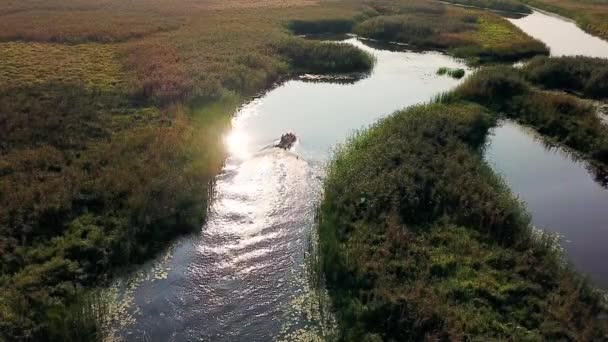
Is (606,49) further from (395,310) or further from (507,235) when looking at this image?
(395,310)

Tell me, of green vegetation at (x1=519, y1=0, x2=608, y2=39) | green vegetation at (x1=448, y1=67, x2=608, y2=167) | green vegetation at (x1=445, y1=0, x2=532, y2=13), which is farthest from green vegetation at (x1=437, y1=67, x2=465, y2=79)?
green vegetation at (x1=445, y1=0, x2=532, y2=13)

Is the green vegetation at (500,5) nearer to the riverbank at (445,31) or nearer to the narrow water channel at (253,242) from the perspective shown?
the riverbank at (445,31)

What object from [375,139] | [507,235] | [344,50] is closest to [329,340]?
[507,235]

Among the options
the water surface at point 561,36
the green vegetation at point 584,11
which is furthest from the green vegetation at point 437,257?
the green vegetation at point 584,11

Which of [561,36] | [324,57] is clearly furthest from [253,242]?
[561,36]

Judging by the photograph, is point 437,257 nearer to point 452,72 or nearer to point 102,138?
point 102,138

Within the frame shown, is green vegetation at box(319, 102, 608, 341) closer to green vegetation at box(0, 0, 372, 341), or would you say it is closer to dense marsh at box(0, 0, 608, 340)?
dense marsh at box(0, 0, 608, 340)
